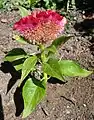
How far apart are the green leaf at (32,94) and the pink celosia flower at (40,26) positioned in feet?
1.51

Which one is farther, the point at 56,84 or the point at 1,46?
the point at 1,46

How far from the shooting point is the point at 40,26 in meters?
2.55

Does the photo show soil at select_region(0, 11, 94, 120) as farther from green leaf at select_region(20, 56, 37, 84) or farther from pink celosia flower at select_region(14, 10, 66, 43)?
pink celosia flower at select_region(14, 10, 66, 43)

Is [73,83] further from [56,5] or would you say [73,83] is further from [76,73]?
[56,5]

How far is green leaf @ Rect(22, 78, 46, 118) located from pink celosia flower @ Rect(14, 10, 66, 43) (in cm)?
46

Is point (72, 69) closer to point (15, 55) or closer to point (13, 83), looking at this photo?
point (15, 55)

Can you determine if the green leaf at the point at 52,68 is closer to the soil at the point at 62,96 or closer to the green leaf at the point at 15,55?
the green leaf at the point at 15,55

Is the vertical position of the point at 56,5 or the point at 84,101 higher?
the point at 56,5

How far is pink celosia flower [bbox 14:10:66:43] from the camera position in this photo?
2.55m

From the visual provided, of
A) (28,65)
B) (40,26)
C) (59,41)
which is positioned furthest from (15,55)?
(40,26)

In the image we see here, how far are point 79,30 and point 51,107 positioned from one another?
47.5 inches

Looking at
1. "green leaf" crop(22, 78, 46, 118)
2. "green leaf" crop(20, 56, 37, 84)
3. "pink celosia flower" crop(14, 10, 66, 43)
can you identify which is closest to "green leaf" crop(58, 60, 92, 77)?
"green leaf" crop(22, 78, 46, 118)

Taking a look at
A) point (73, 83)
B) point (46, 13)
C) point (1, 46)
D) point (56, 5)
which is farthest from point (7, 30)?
point (46, 13)

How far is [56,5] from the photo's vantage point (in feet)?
15.2
